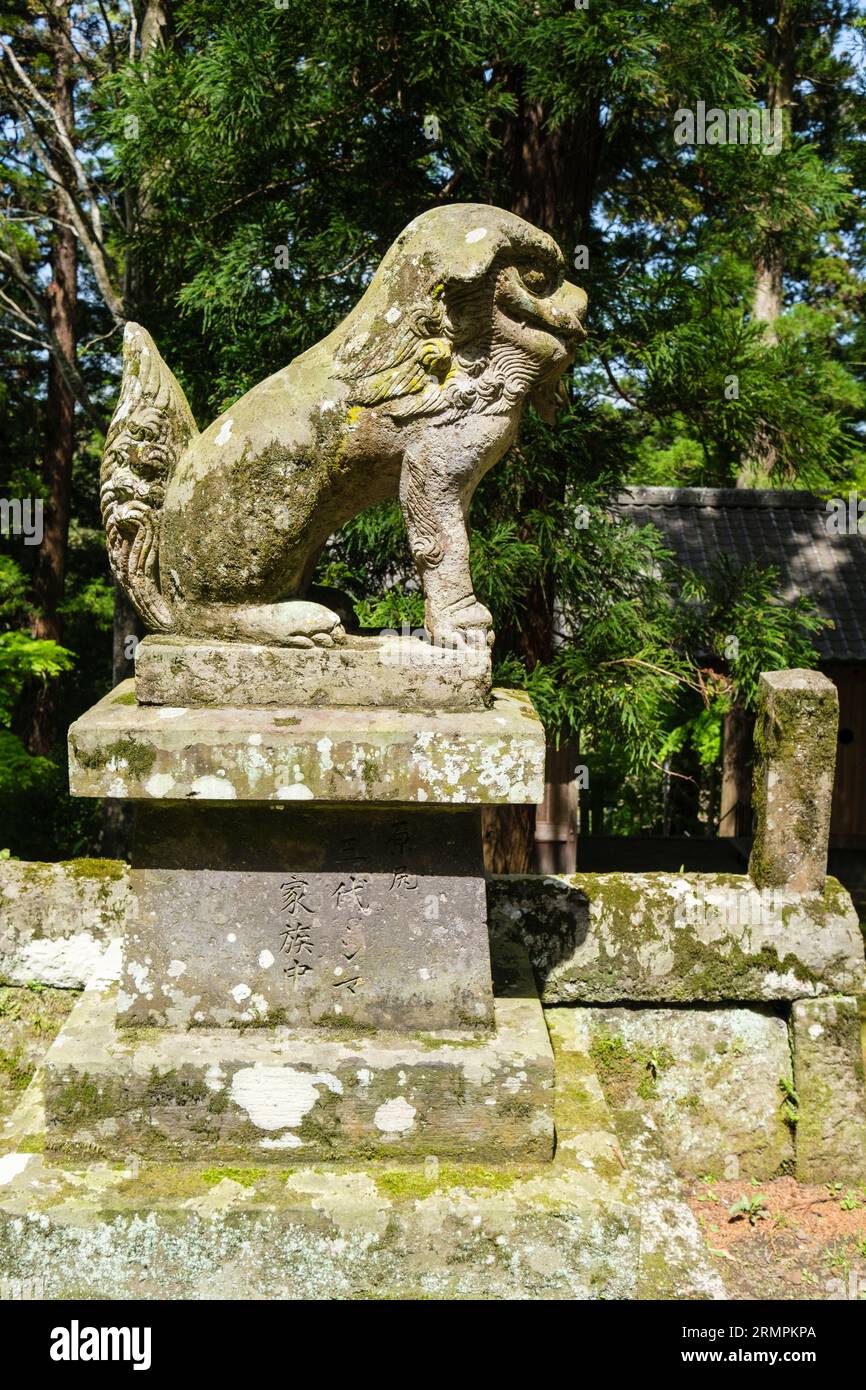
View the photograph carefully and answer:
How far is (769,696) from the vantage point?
15.1 feet

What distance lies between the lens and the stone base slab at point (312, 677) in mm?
3588

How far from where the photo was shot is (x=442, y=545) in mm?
3660

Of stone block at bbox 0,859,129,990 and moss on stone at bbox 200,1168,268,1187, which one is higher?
stone block at bbox 0,859,129,990

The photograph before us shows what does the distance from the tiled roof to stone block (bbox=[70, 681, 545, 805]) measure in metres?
8.79

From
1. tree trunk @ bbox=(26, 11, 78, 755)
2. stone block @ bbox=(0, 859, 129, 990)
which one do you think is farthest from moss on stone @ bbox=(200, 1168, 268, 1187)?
tree trunk @ bbox=(26, 11, 78, 755)

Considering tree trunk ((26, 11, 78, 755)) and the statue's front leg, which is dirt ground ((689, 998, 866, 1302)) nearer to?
the statue's front leg

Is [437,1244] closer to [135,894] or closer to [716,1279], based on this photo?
[716,1279]

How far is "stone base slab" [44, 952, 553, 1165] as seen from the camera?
3.46 meters

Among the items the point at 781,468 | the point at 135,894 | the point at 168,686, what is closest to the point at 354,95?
the point at 781,468

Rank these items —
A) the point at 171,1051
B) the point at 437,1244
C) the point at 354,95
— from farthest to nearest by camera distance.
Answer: the point at 354,95
the point at 171,1051
the point at 437,1244

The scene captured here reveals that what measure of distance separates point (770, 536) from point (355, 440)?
9947mm

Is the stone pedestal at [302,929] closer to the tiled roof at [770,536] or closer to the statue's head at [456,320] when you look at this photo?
the statue's head at [456,320]

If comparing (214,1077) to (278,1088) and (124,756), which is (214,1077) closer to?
(278,1088)

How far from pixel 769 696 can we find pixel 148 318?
19.0 ft
